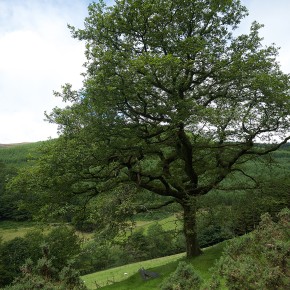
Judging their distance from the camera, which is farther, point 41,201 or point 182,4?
point 41,201

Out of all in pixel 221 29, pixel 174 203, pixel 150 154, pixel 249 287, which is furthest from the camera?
pixel 174 203

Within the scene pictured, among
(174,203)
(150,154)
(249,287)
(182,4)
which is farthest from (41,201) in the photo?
(249,287)

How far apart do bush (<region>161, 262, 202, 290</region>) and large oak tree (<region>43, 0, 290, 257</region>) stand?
33.6 ft

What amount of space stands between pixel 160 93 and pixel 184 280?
45.1 feet

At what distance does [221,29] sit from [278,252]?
56.9ft

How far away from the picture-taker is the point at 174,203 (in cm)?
2850

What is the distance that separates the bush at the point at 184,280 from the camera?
33.1ft

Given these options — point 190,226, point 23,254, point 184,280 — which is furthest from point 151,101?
point 23,254

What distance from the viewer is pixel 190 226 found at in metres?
25.3

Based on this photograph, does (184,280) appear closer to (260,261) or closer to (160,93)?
(260,261)

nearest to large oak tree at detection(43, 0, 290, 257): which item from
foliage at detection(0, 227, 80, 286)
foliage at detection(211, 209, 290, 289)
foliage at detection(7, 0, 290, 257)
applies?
foliage at detection(7, 0, 290, 257)

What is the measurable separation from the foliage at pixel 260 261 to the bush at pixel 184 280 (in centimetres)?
94

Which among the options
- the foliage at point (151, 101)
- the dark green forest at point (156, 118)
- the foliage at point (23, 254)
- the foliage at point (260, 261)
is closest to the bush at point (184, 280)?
the foliage at point (260, 261)

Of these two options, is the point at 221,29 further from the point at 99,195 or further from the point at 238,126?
the point at 99,195
